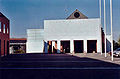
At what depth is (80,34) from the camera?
133 feet

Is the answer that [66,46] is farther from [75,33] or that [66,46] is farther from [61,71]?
[61,71]

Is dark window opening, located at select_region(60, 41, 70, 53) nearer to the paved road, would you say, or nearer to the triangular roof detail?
the triangular roof detail

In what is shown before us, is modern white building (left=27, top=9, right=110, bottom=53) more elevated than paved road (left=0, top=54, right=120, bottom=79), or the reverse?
modern white building (left=27, top=9, right=110, bottom=53)

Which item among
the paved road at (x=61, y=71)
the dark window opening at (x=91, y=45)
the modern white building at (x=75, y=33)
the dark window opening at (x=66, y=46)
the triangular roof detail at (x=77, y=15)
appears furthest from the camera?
the triangular roof detail at (x=77, y=15)

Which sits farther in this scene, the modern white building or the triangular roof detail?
the triangular roof detail

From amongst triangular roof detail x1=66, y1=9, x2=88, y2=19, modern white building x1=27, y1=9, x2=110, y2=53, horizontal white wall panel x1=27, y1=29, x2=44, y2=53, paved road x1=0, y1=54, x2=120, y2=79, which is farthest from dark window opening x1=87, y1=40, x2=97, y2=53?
paved road x1=0, y1=54, x2=120, y2=79

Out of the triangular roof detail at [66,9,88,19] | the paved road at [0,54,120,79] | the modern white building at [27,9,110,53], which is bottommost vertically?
the paved road at [0,54,120,79]

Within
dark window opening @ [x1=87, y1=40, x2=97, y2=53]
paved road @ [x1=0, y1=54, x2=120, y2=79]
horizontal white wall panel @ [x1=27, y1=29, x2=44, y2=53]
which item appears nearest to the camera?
paved road @ [x1=0, y1=54, x2=120, y2=79]

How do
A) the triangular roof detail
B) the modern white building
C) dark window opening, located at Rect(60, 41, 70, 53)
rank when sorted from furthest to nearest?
the triangular roof detail → dark window opening, located at Rect(60, 41, 70, 53) → the modern white building

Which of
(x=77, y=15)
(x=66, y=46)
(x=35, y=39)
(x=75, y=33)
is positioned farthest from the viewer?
(x=35, y=39)

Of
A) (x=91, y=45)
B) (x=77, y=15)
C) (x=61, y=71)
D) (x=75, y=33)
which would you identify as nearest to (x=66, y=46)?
(x=75, y=33)

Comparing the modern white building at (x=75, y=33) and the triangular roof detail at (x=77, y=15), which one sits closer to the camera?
the modern white building at (x=75, y=33)

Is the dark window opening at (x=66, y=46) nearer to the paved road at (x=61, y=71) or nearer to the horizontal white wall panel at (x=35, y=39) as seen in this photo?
the horizontal white wall panel at (x=35, y=39)

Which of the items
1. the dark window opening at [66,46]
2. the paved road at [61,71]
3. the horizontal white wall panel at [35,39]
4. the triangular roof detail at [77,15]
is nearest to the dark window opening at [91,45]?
the dark window opening at [66,46]
